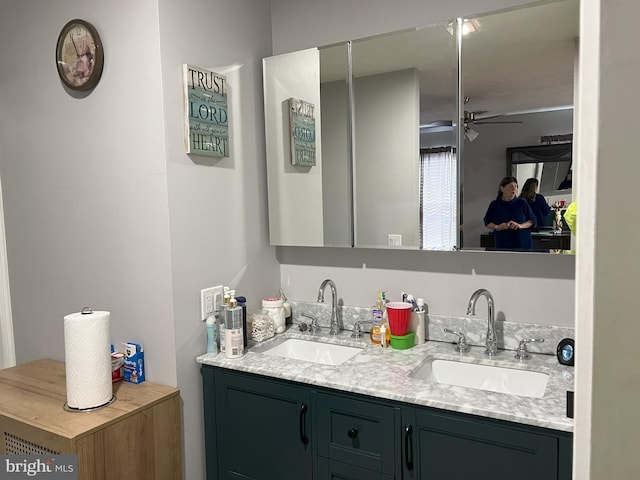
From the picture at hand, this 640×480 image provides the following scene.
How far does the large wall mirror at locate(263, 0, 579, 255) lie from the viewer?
1.85 meters

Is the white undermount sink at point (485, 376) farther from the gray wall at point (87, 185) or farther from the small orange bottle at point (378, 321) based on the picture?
the gray wall at point (87, 185)

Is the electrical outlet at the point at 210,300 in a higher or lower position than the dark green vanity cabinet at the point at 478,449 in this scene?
higher

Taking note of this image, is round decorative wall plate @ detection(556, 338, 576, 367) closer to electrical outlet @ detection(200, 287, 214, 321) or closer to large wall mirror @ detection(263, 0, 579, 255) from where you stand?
large wall mirror @ detection(263, 0, 579, 255)

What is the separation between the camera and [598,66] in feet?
1.36

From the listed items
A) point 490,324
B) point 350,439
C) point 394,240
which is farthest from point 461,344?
point 350,439

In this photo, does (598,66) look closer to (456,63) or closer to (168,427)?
(456,63)

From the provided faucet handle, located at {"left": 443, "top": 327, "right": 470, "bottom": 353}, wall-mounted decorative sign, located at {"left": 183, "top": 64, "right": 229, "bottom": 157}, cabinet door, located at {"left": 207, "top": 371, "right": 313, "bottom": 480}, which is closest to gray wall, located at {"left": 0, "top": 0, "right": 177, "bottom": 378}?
wall-mounted decorative sign, located at {"left": 183, "top": 64, "right": 229, "bottom": 157}

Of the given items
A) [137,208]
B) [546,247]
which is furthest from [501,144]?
[137,208]

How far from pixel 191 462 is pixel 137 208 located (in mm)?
1057

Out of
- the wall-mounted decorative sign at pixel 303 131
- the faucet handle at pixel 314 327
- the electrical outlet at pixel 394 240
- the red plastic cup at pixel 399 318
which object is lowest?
the faucet handle at pixel 314 327

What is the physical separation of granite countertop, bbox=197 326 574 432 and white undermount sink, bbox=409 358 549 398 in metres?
0.02

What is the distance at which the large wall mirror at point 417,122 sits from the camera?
6.07 feet

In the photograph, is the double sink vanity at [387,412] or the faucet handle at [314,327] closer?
the double sink vanity at [387,412]

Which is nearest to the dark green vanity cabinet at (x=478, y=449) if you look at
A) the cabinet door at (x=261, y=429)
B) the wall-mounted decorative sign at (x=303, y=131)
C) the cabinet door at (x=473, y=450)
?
the cabinet door at (x=473, y=450)
